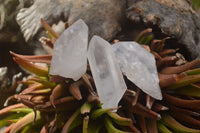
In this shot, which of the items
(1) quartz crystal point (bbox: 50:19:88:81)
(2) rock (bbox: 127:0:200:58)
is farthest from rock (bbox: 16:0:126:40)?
(1) quartz crystal point (bbox: 50:19:88:81)

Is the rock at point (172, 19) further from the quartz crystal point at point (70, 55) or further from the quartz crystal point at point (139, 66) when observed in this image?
the quartz crystal point at point (70, 55)

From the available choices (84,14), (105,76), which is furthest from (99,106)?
(84,14)

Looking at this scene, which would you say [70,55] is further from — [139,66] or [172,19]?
[172,19]

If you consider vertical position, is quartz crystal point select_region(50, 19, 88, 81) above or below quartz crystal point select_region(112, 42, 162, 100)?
above

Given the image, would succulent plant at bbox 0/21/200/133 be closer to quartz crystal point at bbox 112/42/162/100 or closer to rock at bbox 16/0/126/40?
quartz crystal point at bbox 112/42/162/100

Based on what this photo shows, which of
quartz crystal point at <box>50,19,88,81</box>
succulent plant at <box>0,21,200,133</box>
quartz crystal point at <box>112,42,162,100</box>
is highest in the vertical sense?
quartz crystal point at <box>50,19,88,81</box>

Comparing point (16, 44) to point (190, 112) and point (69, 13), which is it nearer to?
point (69, 13)
